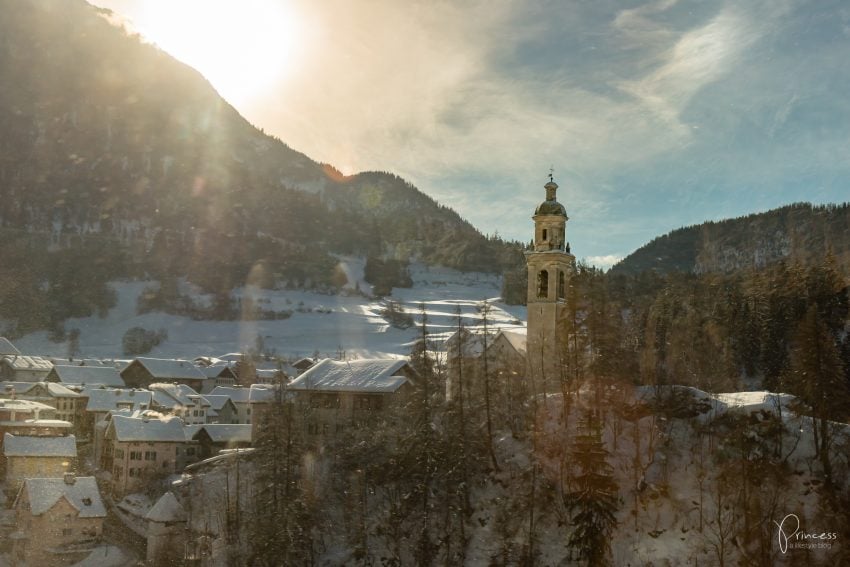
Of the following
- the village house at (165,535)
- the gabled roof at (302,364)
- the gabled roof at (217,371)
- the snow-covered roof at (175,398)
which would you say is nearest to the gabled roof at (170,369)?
the gabled roof at (217,371)

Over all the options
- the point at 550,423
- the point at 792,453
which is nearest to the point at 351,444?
the point at 550,423

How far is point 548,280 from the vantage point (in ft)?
180

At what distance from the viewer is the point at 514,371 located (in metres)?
56.5

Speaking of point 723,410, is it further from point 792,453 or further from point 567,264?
point 567,264

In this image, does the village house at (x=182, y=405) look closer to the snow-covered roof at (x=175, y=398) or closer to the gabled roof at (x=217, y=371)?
the snow-covered roof at (x=175, y=398)

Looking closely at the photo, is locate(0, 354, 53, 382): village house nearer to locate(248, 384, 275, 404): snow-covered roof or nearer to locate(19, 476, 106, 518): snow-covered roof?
locate(248, 384, 275, 404): snow-covered roof

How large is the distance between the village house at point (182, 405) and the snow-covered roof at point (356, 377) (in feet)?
82.5

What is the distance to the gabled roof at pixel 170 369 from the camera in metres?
108

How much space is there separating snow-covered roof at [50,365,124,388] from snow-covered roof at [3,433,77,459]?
114 feet

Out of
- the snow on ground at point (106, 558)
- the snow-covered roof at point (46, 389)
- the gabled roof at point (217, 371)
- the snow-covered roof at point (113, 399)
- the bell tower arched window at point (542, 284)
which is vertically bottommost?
the snow on ground at point (106, 558)

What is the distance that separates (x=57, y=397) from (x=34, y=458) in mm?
24737

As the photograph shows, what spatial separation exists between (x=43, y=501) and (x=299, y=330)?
127084 millimetres

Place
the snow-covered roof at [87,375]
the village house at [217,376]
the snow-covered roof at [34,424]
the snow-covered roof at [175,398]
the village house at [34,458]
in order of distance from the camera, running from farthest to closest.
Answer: the village house at [217,376] → the snow-covered roof at [87,375] → the snow-covered roof at [175,398] → the snow-covered roof at [34,424] → the village house at [34,458]

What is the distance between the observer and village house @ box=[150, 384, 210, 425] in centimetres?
8262
